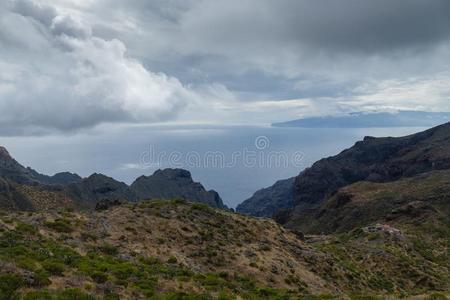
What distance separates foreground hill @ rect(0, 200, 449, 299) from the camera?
26.4 m

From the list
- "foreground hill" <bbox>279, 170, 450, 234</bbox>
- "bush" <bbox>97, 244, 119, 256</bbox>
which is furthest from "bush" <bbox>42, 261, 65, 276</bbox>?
"foreground hill" <bbox>279, 170, 450, 234</bbox>

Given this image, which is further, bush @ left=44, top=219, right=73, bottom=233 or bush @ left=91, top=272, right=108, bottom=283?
bush @ left=44, top=219, right=73, bottom=233

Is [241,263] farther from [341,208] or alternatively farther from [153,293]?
[341,208]

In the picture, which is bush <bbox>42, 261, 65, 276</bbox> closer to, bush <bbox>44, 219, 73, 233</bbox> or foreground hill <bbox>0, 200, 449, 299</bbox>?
foreground hill <bbox>0, 200, 449, 299</bbox>

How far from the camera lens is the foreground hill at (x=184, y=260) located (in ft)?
86.5

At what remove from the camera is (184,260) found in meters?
40.3

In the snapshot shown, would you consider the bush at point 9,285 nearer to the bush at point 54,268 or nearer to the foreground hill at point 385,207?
the bush at point 54,268

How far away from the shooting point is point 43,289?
74.6 ft

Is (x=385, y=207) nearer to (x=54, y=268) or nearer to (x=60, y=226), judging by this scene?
(x=60, y=226)

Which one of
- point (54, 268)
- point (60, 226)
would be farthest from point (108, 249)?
point (54, 268)

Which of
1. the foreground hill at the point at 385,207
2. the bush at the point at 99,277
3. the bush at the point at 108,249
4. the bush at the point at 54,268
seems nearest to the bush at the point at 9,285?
the bush at the point at 54,268

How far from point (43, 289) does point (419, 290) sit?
46.6m

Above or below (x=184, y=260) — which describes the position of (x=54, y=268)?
above

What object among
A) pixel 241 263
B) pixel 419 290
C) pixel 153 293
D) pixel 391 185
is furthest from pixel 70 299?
pixel 391 185
